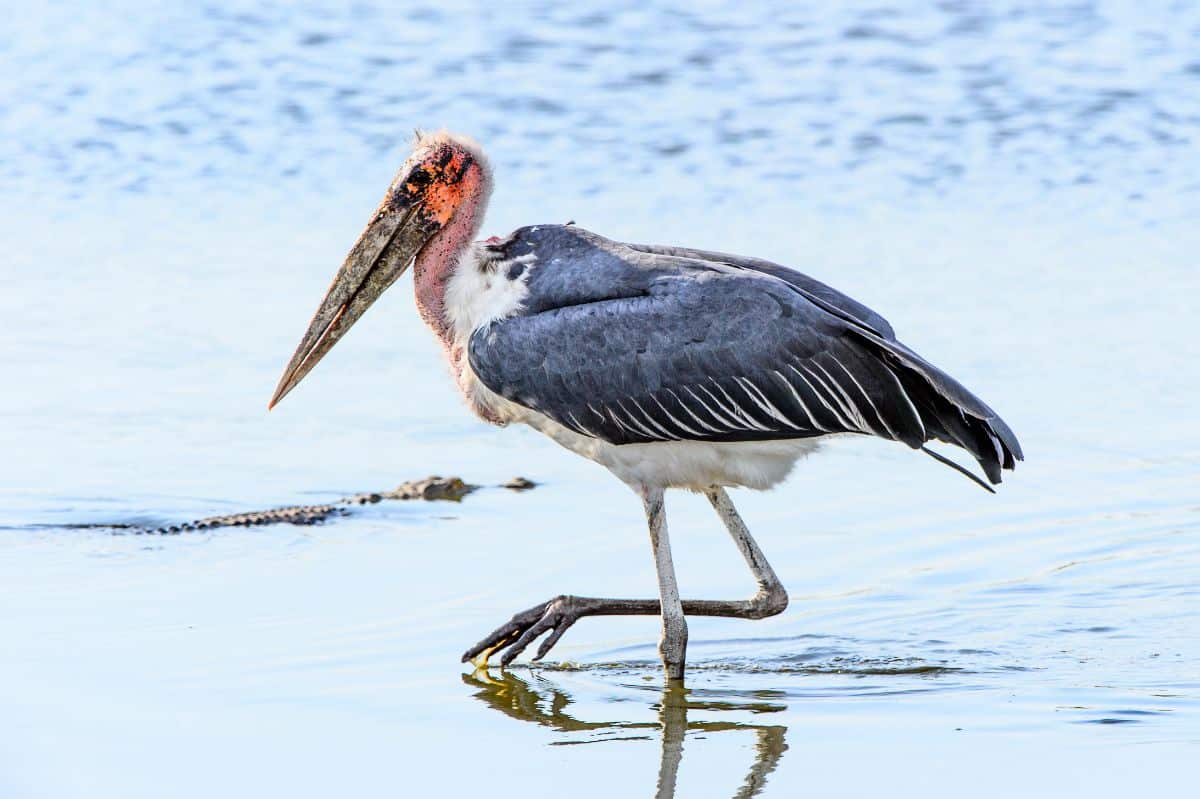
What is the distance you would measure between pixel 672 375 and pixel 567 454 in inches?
103

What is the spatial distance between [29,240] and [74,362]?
2.76m

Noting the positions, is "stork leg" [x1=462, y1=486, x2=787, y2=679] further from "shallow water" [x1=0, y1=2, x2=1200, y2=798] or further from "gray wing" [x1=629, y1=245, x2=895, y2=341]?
"gray wing" [x1=629, y1=245, x2=895, y2=341]

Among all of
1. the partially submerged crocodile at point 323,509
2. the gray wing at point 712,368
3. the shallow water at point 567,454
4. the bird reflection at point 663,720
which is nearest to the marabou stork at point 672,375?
the gray wing at point 712,368

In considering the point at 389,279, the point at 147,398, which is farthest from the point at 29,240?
the point at 389,279

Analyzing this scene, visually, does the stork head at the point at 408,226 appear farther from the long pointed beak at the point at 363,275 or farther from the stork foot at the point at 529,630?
the stork foot at the point at 529,630

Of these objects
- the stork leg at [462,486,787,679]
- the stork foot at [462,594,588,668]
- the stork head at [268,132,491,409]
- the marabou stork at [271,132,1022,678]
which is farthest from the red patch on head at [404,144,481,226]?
the stork foot at [462,594,588,668]

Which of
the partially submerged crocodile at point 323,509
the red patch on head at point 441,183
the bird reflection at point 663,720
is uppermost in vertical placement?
the red patch on head at point 441,183

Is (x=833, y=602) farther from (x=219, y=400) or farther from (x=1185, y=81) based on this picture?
(x=1185, y=81)

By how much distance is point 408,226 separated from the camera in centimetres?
729

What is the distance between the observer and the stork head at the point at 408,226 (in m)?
7.25

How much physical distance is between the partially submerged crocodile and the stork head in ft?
3.05

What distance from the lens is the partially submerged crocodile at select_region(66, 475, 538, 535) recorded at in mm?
8195

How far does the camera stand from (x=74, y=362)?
33.6 feet

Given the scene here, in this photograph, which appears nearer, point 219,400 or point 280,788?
point 280,788
